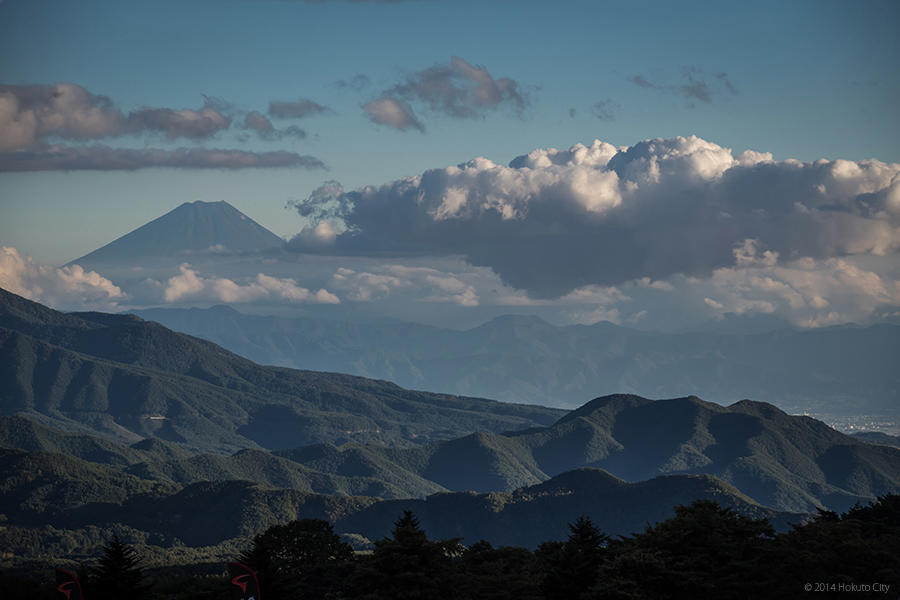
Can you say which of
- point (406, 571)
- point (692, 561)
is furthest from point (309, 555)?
point (692, 561)

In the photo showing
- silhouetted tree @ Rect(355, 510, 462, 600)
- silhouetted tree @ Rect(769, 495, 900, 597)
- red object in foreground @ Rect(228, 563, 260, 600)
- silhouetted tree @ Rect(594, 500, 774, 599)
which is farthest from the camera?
silhouetted tree @ Rect(594, 500, 774, 599)

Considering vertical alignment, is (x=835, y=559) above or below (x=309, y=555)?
above

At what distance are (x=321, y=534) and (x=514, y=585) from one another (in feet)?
184

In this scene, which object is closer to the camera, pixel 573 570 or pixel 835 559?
pixel 835 559

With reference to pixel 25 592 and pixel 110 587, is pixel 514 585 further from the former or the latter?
pixel 25 592

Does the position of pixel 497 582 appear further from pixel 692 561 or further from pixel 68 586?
pixel 68 586

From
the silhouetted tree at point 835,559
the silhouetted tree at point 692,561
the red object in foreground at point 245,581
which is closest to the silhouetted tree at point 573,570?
the silhouetted tree at point 692,561

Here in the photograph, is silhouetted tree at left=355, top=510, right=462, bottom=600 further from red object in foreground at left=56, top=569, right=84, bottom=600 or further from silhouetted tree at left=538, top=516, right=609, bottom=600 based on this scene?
red object in foreground at left=56, top=569, right=84, bottom=600

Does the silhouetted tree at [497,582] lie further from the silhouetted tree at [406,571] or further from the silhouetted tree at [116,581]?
the silhouetted tree at [116,581]

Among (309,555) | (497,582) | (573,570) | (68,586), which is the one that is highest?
(68,586)

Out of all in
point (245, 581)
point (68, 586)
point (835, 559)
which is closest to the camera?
point (245, 581)

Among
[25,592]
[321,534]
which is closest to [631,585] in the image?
[321,534]

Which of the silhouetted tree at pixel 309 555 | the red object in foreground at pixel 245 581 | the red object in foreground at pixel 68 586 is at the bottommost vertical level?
the silhouetted tree at pixel 309 555

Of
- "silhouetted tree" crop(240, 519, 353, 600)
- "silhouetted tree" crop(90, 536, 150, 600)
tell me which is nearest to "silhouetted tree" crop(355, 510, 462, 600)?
"silhouetted tree" crop(240, 519, 353, 600)
